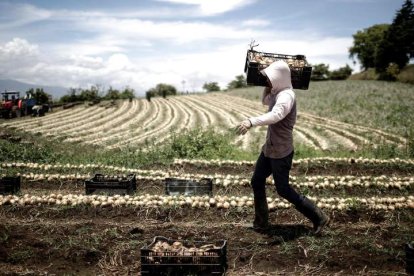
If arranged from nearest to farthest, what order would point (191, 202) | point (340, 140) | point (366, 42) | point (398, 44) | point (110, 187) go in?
point (191, 202), point (110, 187), point (340, 140), point (398, 44), point (366, 42)

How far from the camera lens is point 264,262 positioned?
13.4 ft

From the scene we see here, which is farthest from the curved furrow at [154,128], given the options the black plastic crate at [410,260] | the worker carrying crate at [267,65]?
the black plastic crate at [410,260]

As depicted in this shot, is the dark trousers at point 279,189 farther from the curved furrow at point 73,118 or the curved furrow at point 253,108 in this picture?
the curved furrow at point 253,108

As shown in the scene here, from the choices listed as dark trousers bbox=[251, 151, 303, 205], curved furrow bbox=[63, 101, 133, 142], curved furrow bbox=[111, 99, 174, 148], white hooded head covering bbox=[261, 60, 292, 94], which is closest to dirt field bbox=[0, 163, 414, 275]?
dark trousers bbox=[251, 151, 303, 205]

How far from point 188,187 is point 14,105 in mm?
20534

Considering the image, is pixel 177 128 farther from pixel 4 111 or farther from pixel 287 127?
pixel 287 127

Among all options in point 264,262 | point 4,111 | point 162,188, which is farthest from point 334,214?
point 4,111

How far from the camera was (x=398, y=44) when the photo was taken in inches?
1999

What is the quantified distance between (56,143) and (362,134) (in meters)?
12.7

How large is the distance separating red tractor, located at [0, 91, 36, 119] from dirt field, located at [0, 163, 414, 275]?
63.2ft

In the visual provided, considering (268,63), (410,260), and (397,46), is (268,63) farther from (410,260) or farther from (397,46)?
(397,46)

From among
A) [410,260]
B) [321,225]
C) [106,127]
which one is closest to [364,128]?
[106,127]

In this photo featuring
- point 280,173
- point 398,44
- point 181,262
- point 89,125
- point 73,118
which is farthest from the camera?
point 398,44

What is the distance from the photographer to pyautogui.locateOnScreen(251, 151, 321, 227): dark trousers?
14.4 ft
